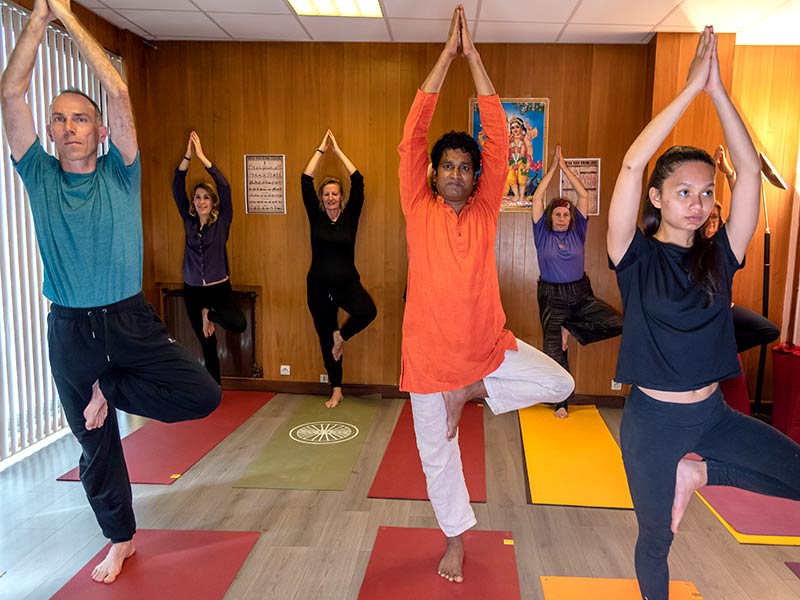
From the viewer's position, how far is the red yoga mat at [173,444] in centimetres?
352

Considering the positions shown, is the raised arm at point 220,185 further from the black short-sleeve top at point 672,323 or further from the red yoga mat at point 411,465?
the black short-sleeve top at point 672,323

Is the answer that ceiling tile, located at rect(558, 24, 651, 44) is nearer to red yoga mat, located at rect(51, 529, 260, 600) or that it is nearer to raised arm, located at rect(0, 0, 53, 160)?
raised arm, located at rect(0, 0, 53, 160)

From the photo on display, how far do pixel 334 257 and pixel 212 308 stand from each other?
1.08 m

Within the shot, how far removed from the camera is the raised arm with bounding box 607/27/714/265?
182cm

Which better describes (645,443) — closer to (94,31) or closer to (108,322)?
(108,322)

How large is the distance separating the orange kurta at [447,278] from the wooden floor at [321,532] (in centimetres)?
96

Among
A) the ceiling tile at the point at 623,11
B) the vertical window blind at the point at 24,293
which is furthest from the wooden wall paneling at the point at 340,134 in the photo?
the vertical window blind at the point at 24,293

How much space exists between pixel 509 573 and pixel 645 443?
100cm

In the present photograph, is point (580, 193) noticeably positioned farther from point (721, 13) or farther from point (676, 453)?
point (676, 453)

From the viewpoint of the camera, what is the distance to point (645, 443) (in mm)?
1889

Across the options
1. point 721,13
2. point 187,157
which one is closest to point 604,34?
point 721,13

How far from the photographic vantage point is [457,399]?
2.31 metres

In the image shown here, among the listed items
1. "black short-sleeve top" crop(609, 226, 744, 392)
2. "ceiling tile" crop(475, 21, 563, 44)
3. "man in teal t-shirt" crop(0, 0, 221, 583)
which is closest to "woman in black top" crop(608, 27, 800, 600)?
"black short-sleeve top" crop(609, 226, 744, 392)

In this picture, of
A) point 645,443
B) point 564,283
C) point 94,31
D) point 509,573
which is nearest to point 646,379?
point 645,443
